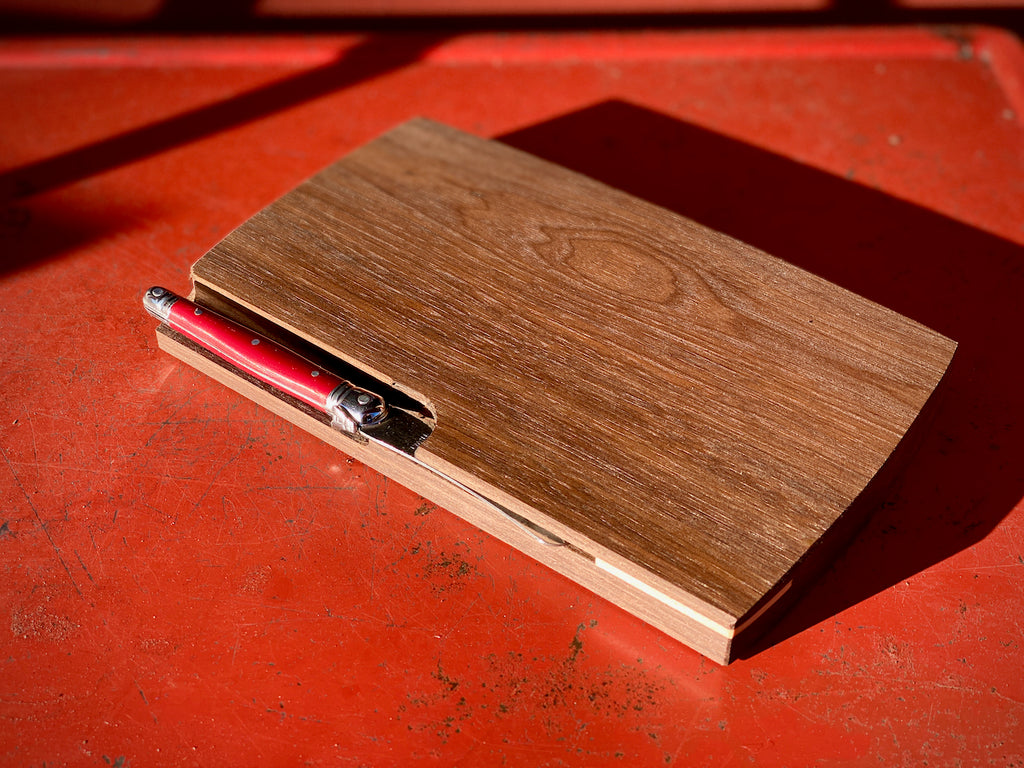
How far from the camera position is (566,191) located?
93 cm

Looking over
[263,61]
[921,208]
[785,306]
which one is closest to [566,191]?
[785,306]

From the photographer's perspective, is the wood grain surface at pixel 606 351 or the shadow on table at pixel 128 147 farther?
the shadow on table at pixel 128 147

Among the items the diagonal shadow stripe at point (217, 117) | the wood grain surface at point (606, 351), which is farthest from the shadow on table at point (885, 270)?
the diagonal shadow stripe at point (217, 117)

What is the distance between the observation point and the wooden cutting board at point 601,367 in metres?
0.69

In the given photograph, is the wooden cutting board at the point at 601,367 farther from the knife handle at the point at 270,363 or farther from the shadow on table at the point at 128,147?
the shadow on table at the point at 128,147

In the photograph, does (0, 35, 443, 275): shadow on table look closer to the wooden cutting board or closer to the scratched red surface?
the scratched red surface

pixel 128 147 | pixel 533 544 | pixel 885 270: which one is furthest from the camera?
pixel 128 147

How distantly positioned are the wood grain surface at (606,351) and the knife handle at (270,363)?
25 millimetres

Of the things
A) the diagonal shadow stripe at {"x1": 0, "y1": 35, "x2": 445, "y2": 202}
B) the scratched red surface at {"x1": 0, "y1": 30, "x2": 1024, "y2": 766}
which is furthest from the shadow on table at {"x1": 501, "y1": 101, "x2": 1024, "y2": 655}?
the diagonal shadow stripe at {"x1": 0, "y1": 35, "x2": 445, "y2": 202}

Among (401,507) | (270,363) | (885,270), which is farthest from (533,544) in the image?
(885,270)

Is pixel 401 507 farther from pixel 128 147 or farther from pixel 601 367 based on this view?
pixel 128 147

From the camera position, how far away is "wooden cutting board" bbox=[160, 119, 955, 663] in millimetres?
692

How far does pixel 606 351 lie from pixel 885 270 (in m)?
0.40

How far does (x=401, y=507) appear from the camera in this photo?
814 millimetres
